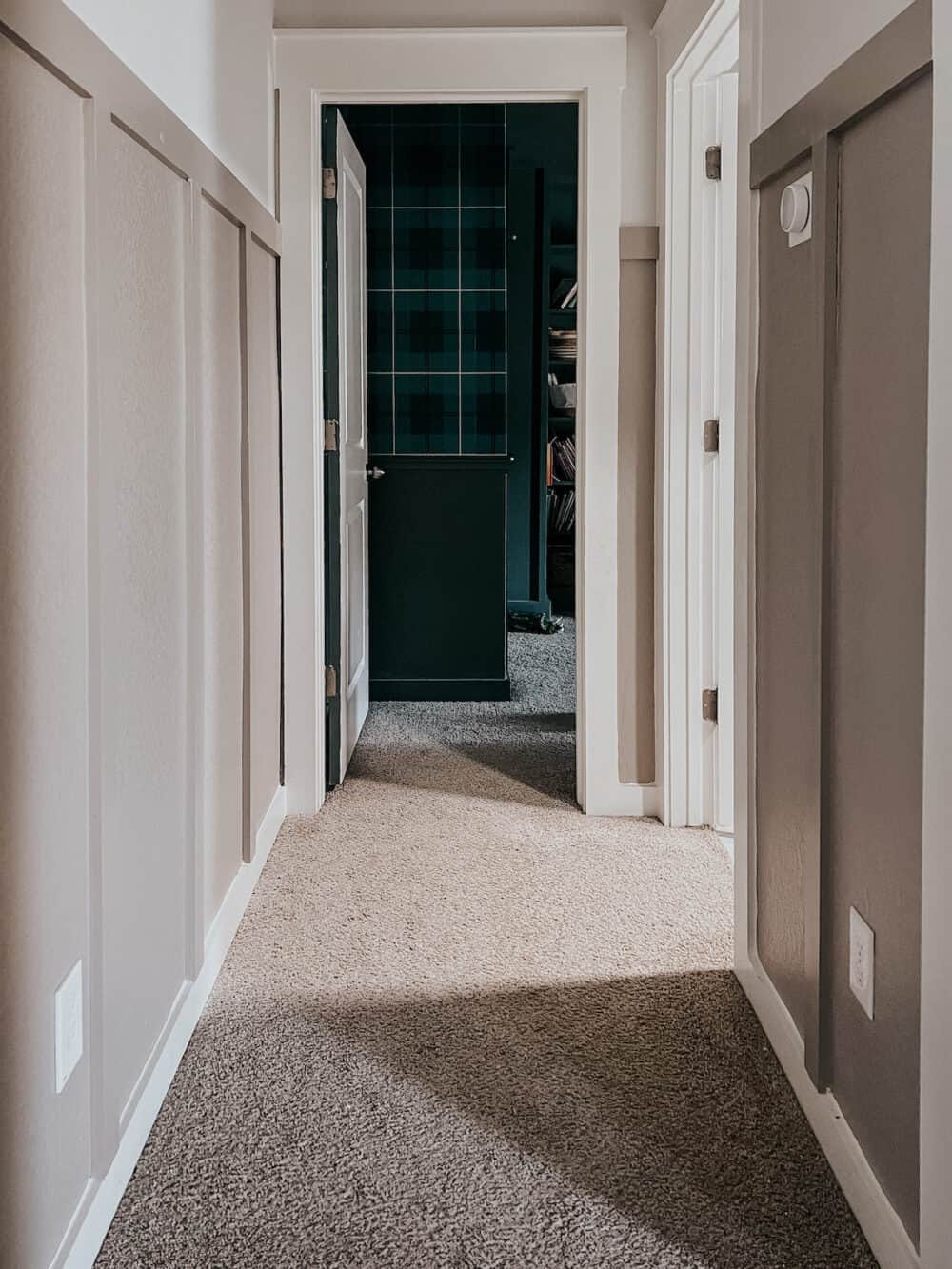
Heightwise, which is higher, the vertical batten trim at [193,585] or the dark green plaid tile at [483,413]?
the dark green plaid tile at [483,413]

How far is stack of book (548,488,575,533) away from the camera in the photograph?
24.5 feet

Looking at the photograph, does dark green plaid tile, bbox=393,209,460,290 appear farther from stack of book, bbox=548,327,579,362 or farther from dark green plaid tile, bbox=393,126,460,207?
stack of book, bbox=548,327,579,362

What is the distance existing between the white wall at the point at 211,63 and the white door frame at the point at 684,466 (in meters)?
1.05

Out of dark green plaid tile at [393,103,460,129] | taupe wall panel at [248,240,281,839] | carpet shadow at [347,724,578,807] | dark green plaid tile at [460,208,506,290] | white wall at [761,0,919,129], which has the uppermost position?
dark green plaid tile at [393,103,460,129]

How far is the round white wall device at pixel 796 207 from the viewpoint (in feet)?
6.37

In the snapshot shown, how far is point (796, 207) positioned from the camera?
6.42 feet

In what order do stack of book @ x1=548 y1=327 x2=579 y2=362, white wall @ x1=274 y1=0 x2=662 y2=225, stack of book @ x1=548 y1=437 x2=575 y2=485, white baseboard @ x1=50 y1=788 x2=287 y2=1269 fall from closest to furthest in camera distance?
white baseboard @ x1=50 y1=788 x2=287 y2=1269 → white wall @ x1=274 y1=0 x2=662 y2=225 → stack of book @ x1=548 y1=327 x2=579 y2=362 → stack of book @ x1=548 y1=437 x2=575 y2=485

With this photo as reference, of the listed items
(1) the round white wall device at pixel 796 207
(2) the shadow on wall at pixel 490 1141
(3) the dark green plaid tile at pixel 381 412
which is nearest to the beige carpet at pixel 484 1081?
(2) the shadow on wall at pixel 490 1141

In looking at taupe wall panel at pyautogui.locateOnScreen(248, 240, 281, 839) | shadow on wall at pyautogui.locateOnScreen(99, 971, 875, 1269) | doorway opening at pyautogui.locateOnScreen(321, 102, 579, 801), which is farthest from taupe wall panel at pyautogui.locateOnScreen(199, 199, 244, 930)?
doorway opening at pyautogui.locateOnScreen(321, 102, 579, 801)

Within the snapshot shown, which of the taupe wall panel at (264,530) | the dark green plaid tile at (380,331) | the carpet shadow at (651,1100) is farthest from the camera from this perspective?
the dark green plaid tile at (380,331)

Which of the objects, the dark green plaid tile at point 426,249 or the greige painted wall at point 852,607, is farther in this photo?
the dark green plaid tile at point 426,249

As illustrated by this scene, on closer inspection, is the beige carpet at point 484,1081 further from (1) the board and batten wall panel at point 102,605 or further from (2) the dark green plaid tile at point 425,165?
(2) the dark green plaid tile at point 425,165

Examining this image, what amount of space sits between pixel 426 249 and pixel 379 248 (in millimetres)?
187

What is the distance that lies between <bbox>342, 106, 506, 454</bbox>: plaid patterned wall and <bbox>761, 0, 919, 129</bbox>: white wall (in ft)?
10.2
